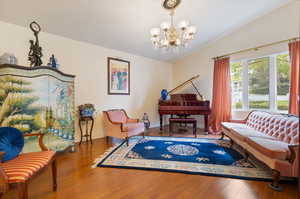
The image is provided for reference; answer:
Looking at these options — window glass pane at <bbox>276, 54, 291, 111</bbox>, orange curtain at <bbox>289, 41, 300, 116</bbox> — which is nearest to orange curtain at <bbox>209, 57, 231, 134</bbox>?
window glass pane at <bbox>276, 54, 291, 111</bbox>

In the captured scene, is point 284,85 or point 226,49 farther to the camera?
point 226,49

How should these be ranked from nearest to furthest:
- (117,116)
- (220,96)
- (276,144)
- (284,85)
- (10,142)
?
(284,85) < (10,142) < (276,144) < (117,116) < (220,96)

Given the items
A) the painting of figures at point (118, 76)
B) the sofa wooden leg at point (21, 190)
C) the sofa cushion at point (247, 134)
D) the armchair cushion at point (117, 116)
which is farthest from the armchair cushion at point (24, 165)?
the sofa cushion at point (247, 134)

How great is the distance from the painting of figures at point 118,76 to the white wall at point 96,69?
14 cm

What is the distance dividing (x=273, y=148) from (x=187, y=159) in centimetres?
131

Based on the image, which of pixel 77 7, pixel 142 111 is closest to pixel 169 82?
pixel 142 111

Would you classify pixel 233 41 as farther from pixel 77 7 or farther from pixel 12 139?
pixel 12 139

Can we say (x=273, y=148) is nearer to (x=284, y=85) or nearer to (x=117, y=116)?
(x=284, y=85)

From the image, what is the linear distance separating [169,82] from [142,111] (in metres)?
1.83

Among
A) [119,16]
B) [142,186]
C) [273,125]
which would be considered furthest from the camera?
[119,16]

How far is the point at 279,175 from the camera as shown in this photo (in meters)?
1.94

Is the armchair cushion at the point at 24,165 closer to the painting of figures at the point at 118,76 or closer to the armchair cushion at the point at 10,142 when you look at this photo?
the armchair cushion at the point at 10,142

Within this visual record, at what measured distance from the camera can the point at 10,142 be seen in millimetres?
1861

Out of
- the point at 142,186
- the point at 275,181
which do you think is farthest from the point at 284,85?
the point at 142,186
